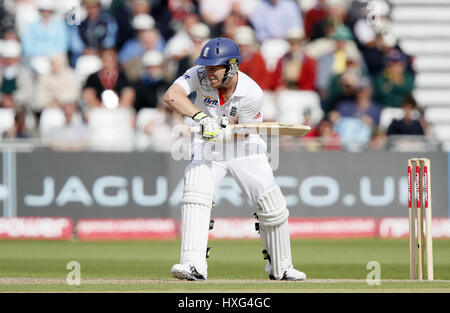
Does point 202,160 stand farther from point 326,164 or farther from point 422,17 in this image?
point 422,17

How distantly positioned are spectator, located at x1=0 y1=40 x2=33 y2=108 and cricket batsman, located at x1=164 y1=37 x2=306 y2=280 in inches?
290

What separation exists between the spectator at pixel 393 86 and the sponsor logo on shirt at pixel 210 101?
8.37 metres

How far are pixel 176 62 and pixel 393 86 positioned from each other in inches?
129

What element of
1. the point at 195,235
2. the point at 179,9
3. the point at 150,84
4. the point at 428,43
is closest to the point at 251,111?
the point at 195,235

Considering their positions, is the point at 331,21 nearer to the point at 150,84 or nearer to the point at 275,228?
the point at 150,84

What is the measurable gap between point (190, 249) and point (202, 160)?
69 cm

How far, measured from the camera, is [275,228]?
8.17 m

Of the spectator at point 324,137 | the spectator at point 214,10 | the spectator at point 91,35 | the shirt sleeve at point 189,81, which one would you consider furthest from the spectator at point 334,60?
the shirt sleeve at point 189,81

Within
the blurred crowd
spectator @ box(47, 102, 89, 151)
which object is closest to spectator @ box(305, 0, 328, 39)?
the blurred crowd

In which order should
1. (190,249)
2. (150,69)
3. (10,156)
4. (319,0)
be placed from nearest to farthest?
(190,249), (10,156), (150,69), (319,0)

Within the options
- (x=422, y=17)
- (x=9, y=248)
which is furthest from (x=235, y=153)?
(x=422, y=17)

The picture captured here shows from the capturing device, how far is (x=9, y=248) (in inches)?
496

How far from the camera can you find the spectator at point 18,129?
1430cm

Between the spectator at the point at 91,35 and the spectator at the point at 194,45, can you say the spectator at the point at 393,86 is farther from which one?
the spectator at the point at 91,35
